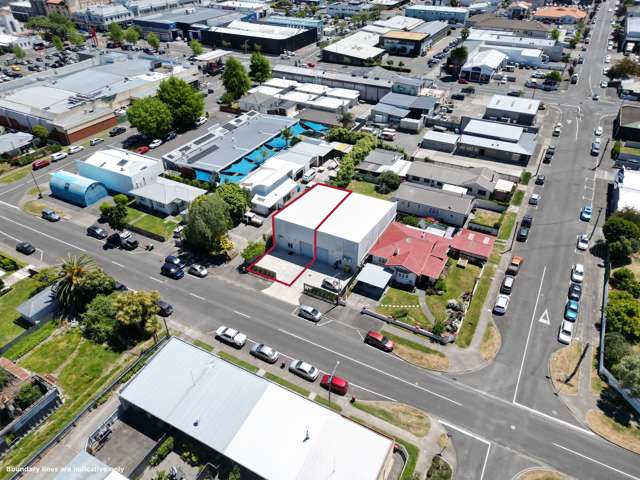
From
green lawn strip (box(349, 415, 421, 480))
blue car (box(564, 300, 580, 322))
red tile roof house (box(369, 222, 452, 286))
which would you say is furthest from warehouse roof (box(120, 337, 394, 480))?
blue car (box(564, 300, 580, 322))

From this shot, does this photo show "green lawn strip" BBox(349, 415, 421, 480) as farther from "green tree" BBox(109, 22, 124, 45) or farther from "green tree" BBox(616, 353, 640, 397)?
"green tree" BBox(109, 22, 124, 45)

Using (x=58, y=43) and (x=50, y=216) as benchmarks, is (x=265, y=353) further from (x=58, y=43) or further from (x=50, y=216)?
(x=58, y=43)

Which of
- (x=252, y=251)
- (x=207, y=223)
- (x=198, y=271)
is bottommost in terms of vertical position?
(x=198, y=271)

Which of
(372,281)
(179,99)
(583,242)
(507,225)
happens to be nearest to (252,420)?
(372,281)

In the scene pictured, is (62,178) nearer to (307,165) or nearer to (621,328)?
(307,165)

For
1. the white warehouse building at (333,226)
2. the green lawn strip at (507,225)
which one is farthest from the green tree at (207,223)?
the green lawn strip at (507,225)
